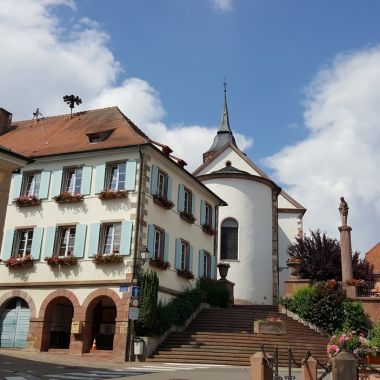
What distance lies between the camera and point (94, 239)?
22031 millimetres

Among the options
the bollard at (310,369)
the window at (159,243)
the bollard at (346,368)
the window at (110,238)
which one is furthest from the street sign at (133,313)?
the bollard at (346,368)

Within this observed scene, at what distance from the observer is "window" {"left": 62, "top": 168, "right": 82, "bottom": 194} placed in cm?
2355

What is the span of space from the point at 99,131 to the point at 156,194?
421 centimetres

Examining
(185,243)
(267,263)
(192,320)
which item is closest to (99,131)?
(185,243)

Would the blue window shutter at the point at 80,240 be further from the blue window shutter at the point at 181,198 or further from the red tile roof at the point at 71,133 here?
the blue window shutter at the point at 181,198

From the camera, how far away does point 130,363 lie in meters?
18.9

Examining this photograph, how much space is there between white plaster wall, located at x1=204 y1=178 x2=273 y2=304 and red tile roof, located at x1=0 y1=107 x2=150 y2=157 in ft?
34.5

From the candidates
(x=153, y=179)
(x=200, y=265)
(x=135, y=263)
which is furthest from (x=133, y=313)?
(x=200, y=265)

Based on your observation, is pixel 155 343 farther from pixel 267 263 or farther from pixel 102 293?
pixel 267 263

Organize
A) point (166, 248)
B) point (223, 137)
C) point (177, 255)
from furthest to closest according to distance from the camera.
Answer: point (223, 137) < point (177, 255) < point (166, 248)

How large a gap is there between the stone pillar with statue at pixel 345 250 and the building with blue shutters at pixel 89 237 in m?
7.36

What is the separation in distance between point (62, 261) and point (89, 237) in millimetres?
1437

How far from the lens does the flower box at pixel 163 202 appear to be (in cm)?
2295

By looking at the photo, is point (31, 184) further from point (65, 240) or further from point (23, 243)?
point (65, 240)
